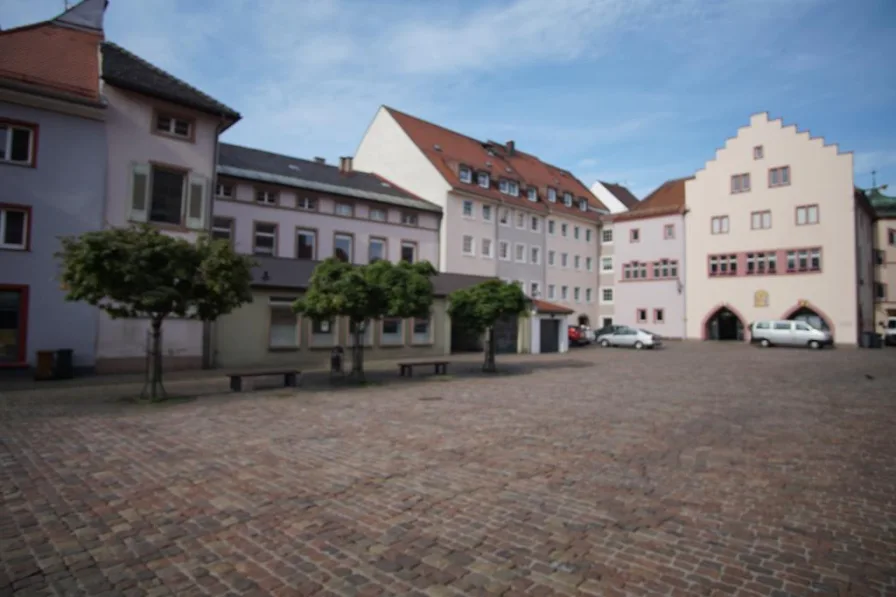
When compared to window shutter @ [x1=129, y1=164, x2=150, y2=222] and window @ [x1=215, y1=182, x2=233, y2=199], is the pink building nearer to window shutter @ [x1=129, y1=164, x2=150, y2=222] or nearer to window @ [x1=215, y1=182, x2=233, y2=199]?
window @ [x1=215, y1=182, x2=233, y2=199]

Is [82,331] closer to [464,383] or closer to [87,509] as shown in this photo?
[464,383]

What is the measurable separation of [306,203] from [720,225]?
35.2 metres

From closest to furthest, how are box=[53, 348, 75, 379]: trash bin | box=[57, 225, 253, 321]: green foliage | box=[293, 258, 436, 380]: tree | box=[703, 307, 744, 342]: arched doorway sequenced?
box=[57, 225, 253, 321]: green foliage → box=[293, 258, 436, 380]: tree → box=[53, 348, 75, 379]: trash bin → box=[703, 307, 744, 342]: arched doorway

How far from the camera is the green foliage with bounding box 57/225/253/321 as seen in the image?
503 inches

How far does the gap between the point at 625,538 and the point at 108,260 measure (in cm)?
1250

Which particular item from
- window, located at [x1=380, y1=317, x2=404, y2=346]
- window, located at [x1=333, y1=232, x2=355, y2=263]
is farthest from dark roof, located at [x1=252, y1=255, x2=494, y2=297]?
window, located at [x1=380, y1=317, x2=404, y2=346]

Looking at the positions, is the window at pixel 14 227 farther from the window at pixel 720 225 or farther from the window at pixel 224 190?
the window at pixel 720 225

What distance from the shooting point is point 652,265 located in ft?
167

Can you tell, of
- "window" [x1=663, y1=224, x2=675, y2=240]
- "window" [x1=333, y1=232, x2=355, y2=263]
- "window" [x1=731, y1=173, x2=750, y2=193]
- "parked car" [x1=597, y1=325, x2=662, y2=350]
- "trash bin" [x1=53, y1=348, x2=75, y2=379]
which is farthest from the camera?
"window" [x1=663, y1=224, x2=675, y2=240]

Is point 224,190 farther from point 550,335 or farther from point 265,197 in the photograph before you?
point 550,335

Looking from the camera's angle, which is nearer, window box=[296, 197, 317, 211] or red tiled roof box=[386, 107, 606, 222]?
window box=[296, 197, 317, 211]

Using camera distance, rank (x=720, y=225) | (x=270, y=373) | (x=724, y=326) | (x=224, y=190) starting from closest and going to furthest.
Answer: (x=270, y=373) < (x=224, y=190) < (x=720, y=225) < (x=724, y=326)

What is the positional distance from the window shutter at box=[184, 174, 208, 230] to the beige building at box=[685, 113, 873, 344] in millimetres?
40236

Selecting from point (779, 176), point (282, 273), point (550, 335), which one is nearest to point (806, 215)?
point (779, 176)
